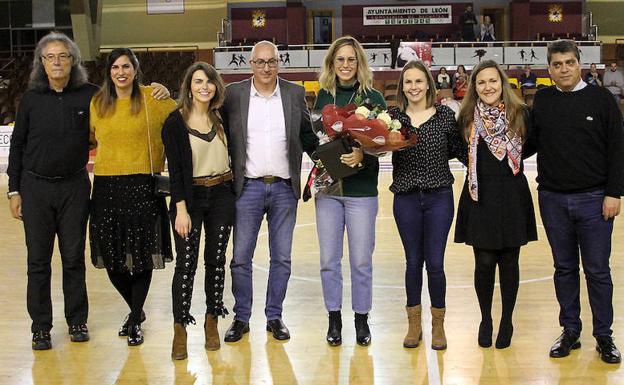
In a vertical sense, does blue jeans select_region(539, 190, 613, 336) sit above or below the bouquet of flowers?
below

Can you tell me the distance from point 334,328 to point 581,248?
1.32 m

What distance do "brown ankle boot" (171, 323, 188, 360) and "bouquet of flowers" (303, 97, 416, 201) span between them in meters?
1.08

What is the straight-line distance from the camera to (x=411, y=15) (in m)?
24.8

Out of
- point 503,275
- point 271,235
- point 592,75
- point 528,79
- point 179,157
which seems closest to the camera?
point 179,157

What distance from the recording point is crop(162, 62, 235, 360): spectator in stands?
406cm

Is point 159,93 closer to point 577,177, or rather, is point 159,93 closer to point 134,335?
point 134,335

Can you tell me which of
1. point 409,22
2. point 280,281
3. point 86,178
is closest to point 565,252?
point 280,281

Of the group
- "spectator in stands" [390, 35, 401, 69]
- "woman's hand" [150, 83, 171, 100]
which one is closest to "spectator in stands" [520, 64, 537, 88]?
"spectator in stands" [390, 35, 401, 69]

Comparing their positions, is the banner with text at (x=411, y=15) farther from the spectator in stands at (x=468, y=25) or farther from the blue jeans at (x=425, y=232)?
the blue jeans at (x=425, y=232)

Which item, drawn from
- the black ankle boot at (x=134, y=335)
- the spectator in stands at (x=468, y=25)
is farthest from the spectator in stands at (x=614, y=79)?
the black ankle boot at (x=134, y=335)

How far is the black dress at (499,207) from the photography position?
Answer: 4.09 metres

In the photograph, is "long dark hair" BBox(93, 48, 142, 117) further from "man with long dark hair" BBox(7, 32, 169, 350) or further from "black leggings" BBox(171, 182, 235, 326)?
"black leggings" BBox(171, 182, 235, 326)

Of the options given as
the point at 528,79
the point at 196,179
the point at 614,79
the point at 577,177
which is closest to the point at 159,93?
the point at 196,179

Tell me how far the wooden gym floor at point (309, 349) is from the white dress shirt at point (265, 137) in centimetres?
93
